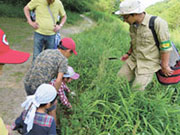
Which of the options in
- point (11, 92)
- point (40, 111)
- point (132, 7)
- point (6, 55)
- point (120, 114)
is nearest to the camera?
point (6, 55)

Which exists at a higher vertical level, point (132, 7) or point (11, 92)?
point (132, 7)

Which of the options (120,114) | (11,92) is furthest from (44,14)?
(120,114)

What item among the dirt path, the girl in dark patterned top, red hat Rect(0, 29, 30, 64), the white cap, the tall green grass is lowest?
the dirt path

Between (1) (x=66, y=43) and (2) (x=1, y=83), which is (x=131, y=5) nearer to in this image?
(1) (x=66, y=43)

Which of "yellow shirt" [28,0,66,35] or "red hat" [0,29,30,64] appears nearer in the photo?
"red hat" [0,29,30,64]

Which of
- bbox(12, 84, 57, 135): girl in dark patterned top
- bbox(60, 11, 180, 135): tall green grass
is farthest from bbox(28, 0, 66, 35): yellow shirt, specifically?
bbox(12, 84, 57, 135): girl in dark patterned top

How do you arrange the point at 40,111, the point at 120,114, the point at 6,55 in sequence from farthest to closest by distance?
the point at 120,114
the point at 40,111
the point at 6,55

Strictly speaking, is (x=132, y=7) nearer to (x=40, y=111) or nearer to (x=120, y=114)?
(x=120, y=114)

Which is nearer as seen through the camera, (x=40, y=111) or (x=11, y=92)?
(x=40, y=111)

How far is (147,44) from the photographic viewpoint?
7.11ft

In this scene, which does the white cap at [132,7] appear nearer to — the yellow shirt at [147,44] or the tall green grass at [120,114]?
the yellow shirt at [147,44]

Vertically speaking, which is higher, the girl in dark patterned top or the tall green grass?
the girl in dark patterned top

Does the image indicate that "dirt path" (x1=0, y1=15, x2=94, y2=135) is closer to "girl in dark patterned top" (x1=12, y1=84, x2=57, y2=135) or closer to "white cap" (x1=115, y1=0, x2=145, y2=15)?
"girl in dark patterned top" (x1=12, y1=84, x2=57, y2=135)

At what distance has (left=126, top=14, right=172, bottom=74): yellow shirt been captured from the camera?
77.1 inches
